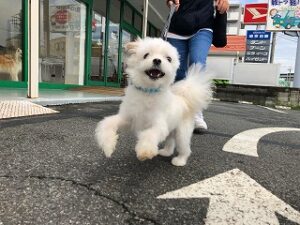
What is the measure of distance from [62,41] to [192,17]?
5915 mm

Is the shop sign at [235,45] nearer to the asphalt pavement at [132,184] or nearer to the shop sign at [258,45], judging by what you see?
the shop sign at [258,45]

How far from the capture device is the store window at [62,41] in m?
7.96

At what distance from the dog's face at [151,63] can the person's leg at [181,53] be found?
1.16 m

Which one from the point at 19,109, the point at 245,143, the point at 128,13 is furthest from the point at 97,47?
the point at 245,143

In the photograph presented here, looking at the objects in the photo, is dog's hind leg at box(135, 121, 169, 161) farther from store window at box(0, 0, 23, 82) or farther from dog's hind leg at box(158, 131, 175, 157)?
store window at box(0, 0, 23, 82)

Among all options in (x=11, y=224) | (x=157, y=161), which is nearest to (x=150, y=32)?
(x=157, y=161)

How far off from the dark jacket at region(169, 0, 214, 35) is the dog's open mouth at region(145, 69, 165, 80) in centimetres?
146

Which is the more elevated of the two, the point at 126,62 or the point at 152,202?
the point at 126,62

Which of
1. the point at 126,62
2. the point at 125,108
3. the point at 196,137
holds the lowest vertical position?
the point at 196,137

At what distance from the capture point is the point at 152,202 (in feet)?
5.75

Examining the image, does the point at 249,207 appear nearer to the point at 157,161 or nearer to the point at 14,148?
the point at 157,161

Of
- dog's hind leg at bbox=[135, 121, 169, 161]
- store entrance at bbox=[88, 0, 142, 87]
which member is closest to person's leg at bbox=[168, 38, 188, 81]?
dog's hind leg at bbox=[135, 121, 169, 161]

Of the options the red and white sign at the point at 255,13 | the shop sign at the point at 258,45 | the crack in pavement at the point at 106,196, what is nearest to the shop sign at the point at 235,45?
the shop sign at the point at 258,45

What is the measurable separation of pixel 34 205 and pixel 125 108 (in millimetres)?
1010
